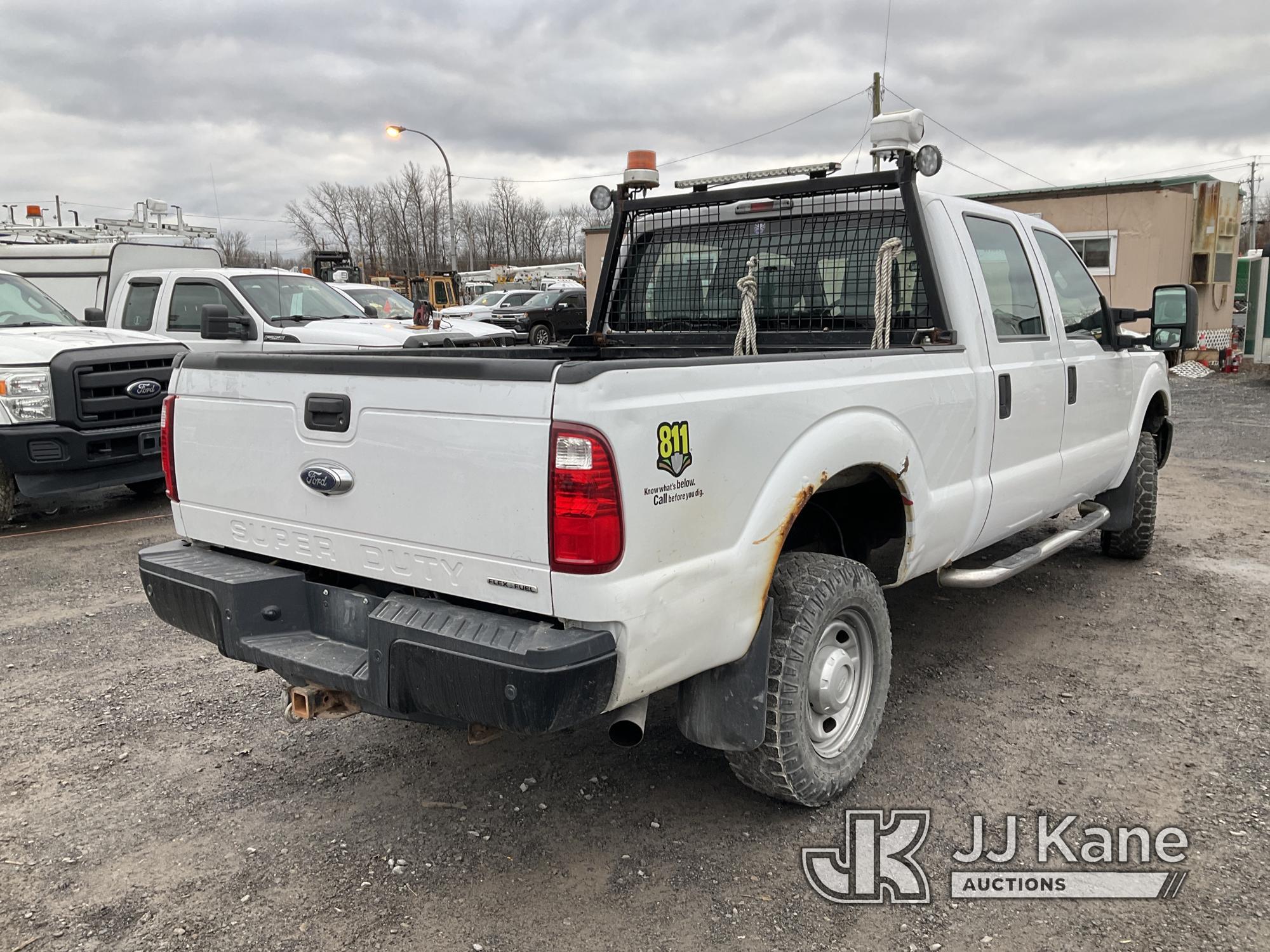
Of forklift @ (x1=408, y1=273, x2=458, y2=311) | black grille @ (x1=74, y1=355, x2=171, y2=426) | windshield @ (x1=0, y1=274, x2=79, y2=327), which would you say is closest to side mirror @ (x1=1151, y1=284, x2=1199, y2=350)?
black grille @ (x1=74, y1=355, x2=171, y2=426)

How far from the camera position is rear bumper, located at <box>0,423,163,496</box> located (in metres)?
6.73

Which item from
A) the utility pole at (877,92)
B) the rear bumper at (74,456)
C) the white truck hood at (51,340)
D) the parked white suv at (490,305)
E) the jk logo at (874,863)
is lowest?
the jk logo at (874,863)

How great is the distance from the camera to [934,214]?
3949 mm

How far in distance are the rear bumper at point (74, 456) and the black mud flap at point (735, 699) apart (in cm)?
582

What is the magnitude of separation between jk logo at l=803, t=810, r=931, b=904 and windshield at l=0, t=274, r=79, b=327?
7632mm

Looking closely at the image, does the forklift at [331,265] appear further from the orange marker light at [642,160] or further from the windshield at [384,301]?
the orange marker light at [642,160]

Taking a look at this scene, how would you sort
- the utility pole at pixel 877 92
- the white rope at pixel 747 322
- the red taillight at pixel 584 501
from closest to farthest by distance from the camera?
1. the red taillight at pixel 584 501
2. the white rope at pixel 747 322
3. the utility pole at pixel 877 92

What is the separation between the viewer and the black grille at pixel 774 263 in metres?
4.12

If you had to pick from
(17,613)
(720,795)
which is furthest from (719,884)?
(17,613)

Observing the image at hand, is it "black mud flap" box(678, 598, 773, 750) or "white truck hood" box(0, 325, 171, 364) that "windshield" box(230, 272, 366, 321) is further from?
"black mud flap" box(678, 598, 773, 750)

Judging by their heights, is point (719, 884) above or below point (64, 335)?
below

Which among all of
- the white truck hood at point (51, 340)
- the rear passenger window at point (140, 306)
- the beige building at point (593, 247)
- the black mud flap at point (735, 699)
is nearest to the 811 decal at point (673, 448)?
the black mud flap at point (735, 699)

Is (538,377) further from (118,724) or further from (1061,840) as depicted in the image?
(118,724)

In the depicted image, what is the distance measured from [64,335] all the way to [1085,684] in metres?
7.41
